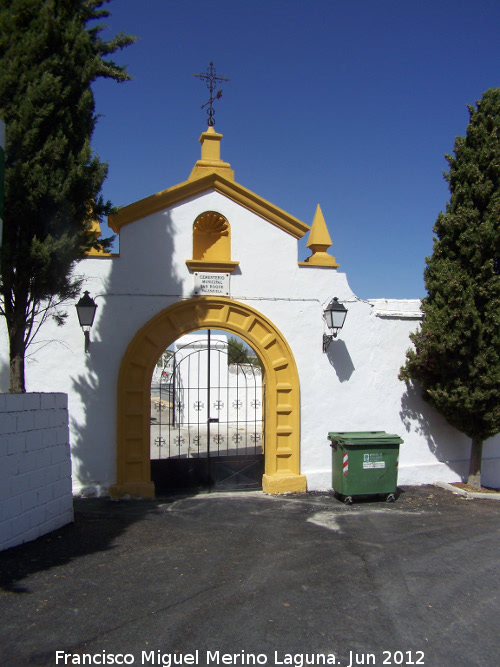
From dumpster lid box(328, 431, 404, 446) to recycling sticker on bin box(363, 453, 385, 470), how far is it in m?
0.21

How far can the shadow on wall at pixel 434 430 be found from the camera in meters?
10.2

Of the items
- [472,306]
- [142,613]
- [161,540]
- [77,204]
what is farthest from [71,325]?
[472,306]

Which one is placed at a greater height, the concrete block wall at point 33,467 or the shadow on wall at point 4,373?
the shadow on wall at point 4,373

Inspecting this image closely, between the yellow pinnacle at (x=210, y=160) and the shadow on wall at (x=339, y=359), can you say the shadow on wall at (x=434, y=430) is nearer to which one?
the shadow on wall at (x=339, y=359)

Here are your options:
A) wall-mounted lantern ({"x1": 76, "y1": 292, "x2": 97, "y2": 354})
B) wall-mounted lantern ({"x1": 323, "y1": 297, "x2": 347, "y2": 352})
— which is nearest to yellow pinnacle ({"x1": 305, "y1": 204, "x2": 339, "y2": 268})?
wall-mounted lantern ({"x1": 323, "y1": 297, "x2": 347, "y2": 352})

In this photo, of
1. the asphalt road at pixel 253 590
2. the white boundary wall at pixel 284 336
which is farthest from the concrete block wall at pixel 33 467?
the white boundary wall at pixel 284 336

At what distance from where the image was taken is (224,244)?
31.4 ft

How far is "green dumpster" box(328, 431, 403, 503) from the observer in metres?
8.96

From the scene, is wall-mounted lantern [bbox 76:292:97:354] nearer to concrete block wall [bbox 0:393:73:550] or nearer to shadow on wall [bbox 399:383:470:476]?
concrete block wall [bbox 0:393:73:550]

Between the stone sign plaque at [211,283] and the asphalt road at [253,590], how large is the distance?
347 centimetres

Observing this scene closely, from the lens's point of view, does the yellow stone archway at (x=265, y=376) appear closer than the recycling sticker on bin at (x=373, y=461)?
Yes

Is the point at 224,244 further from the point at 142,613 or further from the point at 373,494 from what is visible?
the point at 142,613

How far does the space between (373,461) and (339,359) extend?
5.98 feet

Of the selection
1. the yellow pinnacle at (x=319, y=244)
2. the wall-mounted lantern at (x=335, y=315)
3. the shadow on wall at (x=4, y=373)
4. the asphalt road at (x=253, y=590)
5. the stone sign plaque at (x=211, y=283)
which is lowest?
the asphalt road at (x=253, y=590)
